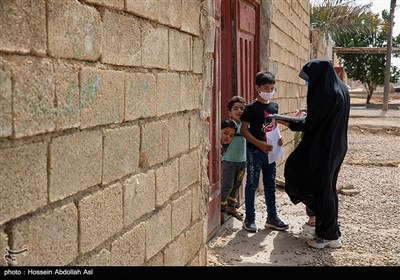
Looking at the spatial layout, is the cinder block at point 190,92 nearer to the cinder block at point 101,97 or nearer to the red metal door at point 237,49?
the cinder block at point 101,97

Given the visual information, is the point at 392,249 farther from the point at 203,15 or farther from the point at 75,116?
the point at 75,116

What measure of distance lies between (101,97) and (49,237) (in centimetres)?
59

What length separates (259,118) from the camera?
191 inches

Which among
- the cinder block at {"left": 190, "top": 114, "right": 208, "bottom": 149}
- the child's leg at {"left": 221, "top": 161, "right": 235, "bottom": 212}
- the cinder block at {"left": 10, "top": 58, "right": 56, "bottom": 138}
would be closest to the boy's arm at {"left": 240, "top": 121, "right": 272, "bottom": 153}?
the child's leg at {"left": 221, "top": 161, "right": 235, "bottom": 212}

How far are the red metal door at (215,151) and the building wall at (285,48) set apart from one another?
5.73 feet

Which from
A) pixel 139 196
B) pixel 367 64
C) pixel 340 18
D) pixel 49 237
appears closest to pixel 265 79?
pixel 139 196

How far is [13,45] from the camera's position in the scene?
1550 mm

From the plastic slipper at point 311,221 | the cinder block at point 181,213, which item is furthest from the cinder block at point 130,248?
the plastic slipper at point 311,221

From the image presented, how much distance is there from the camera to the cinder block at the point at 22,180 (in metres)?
1.54

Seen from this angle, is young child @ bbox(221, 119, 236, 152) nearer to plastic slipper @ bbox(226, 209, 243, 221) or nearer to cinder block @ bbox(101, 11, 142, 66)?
plastic slipper @ bbox(226, 209, 243, 221)

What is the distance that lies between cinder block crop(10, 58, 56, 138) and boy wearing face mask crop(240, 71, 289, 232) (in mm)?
3202

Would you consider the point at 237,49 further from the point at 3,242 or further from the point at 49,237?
the point at 3,242

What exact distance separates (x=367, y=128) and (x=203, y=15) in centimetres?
1388

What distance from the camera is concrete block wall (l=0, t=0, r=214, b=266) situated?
1603mm
